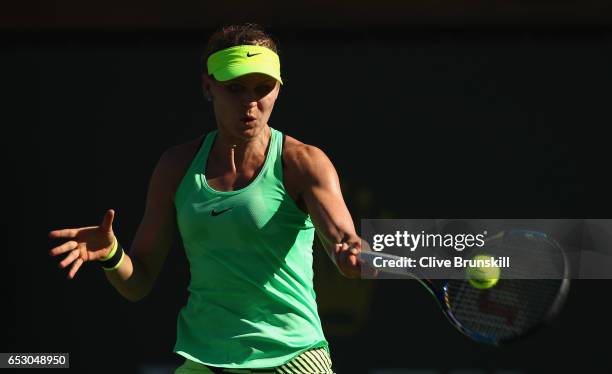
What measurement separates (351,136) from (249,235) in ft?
9.49

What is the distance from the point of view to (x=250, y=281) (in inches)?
142

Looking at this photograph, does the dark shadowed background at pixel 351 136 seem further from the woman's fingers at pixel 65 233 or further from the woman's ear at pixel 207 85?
the woman's fingers at pixel 65 233

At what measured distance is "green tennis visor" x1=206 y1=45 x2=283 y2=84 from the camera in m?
3.70

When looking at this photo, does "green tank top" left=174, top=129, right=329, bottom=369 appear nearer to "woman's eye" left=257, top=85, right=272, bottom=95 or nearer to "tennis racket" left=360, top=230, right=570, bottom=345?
"woman's eye" left=257, top=85, right=272, bottom=95

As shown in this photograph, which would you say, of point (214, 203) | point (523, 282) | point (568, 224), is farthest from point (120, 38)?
point (523, 282)

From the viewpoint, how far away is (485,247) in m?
3.59

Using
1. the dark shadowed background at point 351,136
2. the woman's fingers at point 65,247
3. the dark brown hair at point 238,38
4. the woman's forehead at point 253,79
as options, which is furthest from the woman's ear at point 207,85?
the dark shadowed background at point 351,136

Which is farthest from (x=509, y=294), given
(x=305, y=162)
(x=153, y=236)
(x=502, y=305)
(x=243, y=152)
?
(x=153, y=236)

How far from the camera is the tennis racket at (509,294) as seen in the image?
335 cm

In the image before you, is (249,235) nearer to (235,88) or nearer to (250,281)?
(250,281)

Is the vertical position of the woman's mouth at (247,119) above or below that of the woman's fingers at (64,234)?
above

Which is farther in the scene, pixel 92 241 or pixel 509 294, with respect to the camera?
pixel 92 241
